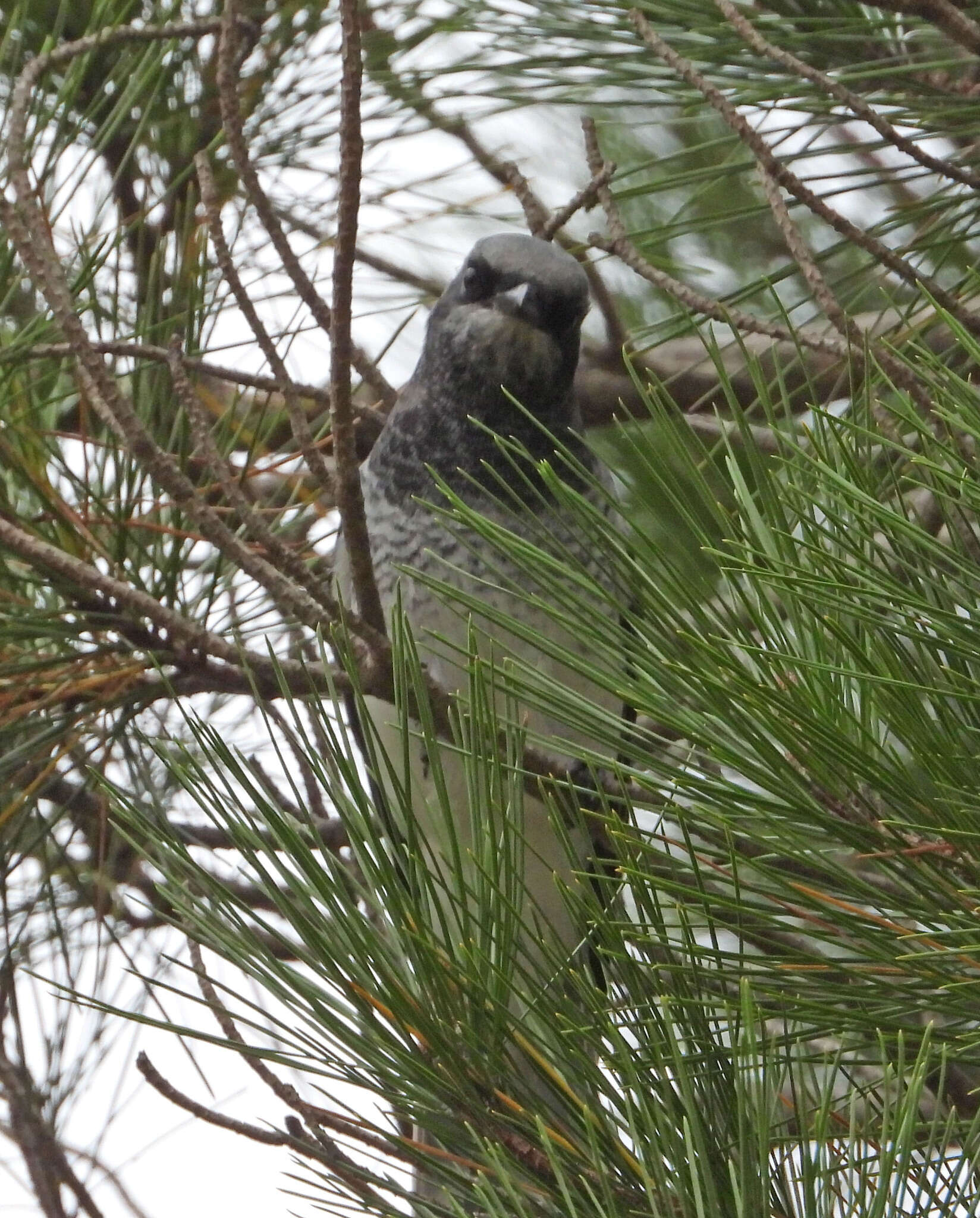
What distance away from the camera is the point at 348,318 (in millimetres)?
1184

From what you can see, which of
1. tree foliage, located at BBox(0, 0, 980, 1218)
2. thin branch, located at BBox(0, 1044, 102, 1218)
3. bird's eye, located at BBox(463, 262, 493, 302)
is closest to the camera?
tree foliage, located at BBox(0, 0, 980, 1218)

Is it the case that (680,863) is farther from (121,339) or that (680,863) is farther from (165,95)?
(165,95)

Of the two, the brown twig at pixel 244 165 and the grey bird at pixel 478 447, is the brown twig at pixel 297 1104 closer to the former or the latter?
the brown twig at pixel 244 165

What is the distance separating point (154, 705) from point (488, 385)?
74cm

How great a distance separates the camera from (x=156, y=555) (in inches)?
73.3

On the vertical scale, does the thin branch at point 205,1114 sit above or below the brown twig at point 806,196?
below

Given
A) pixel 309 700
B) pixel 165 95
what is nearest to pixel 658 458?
pixel 309 700

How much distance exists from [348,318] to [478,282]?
1.19 m

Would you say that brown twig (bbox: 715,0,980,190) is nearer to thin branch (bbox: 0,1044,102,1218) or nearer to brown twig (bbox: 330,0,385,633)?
brown twig (bbox: 330,0,385,633)

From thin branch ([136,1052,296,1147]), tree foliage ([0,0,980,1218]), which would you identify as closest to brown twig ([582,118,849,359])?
tree foliage ([0,0,980,1218])

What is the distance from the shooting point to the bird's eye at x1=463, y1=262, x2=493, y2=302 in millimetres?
2320

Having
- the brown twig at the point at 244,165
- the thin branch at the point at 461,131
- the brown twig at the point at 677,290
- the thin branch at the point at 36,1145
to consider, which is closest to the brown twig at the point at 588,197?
the brown twig at the point at 677,290

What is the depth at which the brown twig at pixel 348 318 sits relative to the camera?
115 centimetres

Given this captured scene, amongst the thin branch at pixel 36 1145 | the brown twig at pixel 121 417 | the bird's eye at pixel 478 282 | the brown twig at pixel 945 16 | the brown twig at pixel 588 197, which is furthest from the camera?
the bird's eye at pixel 478 282
